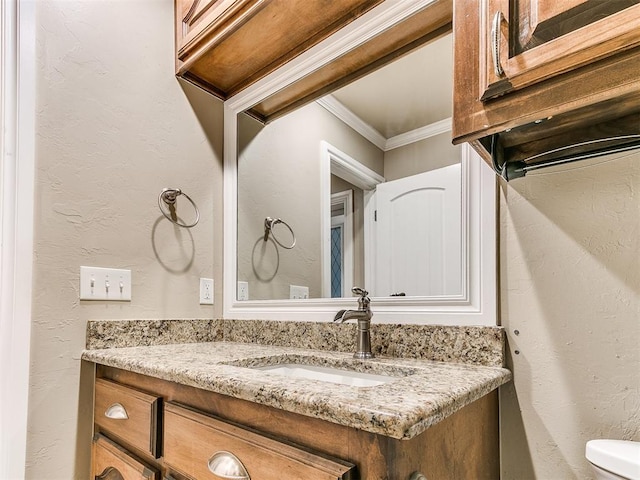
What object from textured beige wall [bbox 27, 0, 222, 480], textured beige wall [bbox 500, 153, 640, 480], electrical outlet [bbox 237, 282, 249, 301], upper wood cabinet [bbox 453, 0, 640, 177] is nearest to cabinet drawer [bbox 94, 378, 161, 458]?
textured beige wall [bbox 27, 0, 222, 480]

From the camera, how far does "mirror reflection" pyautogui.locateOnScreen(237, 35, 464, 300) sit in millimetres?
1188

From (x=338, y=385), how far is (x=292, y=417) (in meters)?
0.10

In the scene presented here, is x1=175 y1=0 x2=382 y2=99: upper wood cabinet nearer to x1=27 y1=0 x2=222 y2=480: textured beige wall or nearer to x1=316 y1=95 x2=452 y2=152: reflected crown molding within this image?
x1=27 y1=0 x2=222 y2=480: textured beige wall

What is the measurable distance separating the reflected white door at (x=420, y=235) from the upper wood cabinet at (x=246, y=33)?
0.61 meters

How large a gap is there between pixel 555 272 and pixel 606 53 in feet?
1.67

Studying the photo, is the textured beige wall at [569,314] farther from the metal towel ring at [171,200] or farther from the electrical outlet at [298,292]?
the metal towel ring at [171,200]

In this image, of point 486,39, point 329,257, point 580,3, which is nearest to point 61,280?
point 329,257

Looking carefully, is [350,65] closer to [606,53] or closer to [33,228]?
[606,53]

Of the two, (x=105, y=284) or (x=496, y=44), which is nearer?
(x=496, y=44)

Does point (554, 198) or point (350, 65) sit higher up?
point (350, 65)

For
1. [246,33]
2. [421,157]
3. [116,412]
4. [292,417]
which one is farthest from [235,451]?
[246,33]

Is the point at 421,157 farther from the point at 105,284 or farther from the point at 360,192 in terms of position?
the point at 105,284

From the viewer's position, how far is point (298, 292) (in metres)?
1.52

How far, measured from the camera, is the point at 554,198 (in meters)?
0.94
